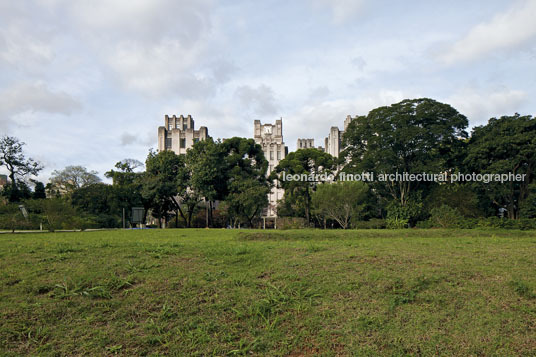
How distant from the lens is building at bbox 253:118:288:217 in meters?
67.9

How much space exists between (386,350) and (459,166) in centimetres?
2719

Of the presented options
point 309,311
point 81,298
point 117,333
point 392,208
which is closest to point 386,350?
point 309,311

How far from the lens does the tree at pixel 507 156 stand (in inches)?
925

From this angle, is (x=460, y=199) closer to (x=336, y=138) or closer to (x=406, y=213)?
(x=406, y=213)

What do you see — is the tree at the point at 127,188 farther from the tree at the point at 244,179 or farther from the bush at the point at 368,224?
the bush at the point at 368,224

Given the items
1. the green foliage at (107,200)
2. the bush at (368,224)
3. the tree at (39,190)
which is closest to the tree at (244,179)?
the bush at (368,224)

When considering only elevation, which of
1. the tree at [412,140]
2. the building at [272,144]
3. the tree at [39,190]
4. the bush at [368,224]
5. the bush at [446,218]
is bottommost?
the bush at [368,224]

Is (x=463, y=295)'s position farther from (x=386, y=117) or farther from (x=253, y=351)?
(x=386, y=117)

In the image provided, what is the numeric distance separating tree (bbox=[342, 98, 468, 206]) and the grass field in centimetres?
2270

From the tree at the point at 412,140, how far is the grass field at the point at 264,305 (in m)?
22.7

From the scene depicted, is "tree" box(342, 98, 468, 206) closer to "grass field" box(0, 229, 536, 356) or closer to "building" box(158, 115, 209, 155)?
"grass field" box(0, 229, 536, 356)

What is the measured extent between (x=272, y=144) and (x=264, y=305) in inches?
2551

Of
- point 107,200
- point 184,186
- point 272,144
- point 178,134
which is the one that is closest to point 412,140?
point 184,186

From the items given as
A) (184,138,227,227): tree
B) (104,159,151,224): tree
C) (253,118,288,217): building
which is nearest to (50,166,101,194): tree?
(104,159,151,224): tree
